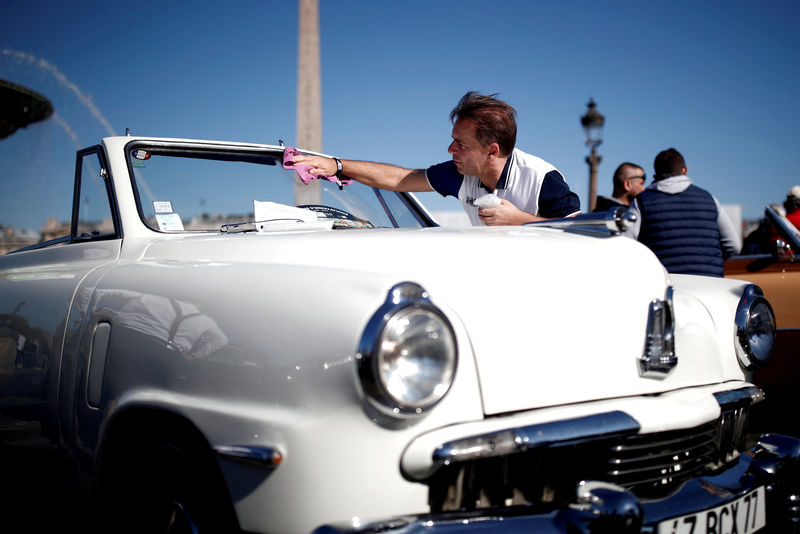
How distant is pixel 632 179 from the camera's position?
6.09 m

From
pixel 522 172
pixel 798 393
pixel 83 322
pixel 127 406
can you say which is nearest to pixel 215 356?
pixel 127 406

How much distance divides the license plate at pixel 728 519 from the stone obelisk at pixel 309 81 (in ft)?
16.3

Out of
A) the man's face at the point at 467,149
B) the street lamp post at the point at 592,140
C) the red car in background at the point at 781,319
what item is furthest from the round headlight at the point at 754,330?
the street lamp post at the point at 592,140

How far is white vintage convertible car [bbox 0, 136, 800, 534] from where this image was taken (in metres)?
1.57

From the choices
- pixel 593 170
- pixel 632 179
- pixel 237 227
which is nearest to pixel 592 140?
pixel 593 170

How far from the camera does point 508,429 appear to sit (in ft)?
5.34

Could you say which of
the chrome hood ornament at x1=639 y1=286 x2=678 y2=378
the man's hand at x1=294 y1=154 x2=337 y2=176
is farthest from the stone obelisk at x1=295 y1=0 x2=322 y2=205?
the chrome hood ornament at x1=639 y1=286 x2=678 y2=378

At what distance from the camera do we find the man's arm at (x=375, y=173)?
128 inches

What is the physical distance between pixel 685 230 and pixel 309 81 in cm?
387

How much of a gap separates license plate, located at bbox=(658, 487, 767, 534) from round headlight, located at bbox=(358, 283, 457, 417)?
69 cm

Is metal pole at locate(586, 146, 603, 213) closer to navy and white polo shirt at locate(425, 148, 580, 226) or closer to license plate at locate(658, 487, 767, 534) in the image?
navy and white polo shirt at locate(425, 148, 580, 226)

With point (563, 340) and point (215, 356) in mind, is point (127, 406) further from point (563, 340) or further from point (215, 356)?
point (563, 340)

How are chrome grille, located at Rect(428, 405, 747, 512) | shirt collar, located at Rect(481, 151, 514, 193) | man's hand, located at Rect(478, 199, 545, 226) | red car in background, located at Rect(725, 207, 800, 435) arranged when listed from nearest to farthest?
chrome grille, located at Rect(428, 405, 747, 512) → man's hand, located at Rect(478, 199, 545, 226) → shirt collar, located at Rect(481, 151, 514, 193) → red car in background, located at Rect(725, 207, 800, 435)

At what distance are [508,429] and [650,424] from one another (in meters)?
0.43
